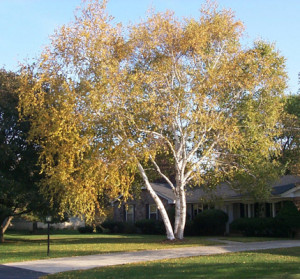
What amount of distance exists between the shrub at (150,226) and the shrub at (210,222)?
11.3 feet

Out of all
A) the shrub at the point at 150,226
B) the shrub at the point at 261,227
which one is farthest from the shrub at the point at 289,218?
the shrub at the point at 150,226

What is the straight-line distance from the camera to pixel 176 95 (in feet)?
77.4

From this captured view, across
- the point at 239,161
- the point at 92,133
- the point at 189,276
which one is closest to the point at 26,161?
the point at 92,133

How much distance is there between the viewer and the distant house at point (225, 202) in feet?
96.3

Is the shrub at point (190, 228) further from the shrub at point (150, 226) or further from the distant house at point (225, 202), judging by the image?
the shrub at point (150, 226)

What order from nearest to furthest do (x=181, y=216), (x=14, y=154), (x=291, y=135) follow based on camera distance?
(x=181, y=216) < (x=14, y=154) < (x=291, y=135)

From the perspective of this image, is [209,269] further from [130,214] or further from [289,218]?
[130,214]

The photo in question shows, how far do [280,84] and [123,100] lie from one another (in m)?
8.62

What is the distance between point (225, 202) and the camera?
34531 millimetres

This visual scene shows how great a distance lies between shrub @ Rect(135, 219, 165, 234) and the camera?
37906 mm

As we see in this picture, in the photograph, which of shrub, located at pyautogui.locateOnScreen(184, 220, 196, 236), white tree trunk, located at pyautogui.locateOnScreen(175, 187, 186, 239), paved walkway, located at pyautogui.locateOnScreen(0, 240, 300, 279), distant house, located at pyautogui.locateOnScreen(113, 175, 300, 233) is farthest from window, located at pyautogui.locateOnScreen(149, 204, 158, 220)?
paved walkway, located at pyautogui.locateOnScreen(0, 240, 300, 279)

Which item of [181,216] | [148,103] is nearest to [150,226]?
[181,216]

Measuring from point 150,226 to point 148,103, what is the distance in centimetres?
1860

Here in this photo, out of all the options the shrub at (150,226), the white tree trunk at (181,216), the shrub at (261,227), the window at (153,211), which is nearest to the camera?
the white tree trunk at (181,216)
